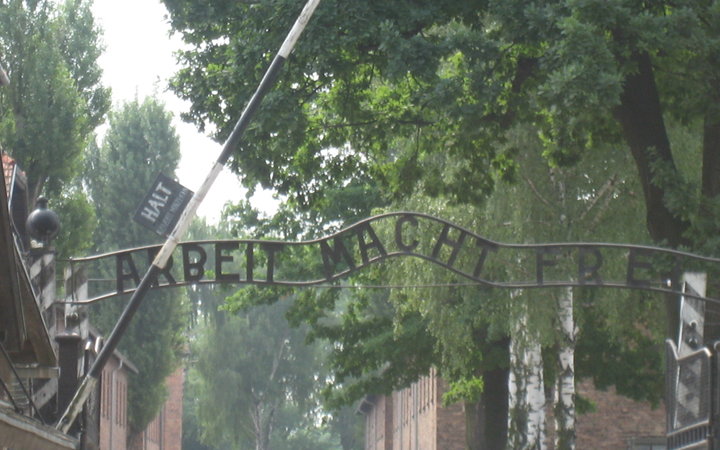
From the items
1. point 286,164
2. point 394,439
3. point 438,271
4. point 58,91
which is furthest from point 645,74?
point 394,439

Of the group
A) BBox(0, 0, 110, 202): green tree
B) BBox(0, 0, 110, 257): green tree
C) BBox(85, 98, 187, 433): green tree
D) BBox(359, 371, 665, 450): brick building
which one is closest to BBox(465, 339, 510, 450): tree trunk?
BBox(359, 371, 665, 450): brick building

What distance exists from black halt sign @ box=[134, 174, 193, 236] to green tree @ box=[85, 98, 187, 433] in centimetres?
4756

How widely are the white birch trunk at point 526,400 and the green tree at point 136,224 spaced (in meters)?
35.3

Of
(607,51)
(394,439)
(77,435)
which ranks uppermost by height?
(607,51)

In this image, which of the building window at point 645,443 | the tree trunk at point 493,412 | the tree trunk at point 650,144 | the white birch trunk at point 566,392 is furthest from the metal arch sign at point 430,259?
the building window at point 645,443

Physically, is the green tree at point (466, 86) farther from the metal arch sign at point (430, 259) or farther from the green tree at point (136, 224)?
the green tree at point (136, 224)

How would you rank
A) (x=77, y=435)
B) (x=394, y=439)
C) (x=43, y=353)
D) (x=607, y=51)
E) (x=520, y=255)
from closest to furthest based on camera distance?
(x=43, y=353), (x=77, y=435), (x=607, y=51), (x=520, y=255), (x=394, y=439)

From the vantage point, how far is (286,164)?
73.9 ft

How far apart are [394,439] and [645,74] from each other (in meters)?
49.0

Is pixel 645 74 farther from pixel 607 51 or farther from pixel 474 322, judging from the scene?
pixel 474 322

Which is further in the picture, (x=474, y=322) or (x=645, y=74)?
(x=474, y=322)

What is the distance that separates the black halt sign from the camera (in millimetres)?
16312

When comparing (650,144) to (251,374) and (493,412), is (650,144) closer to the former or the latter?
(493,412)

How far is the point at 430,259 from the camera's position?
16.7 m
